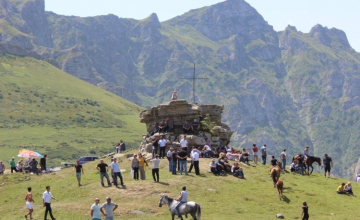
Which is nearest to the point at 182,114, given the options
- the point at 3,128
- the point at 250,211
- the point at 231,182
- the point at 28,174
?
the point at 231,182

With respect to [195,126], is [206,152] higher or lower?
lower

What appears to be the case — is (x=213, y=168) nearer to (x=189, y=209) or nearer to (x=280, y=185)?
(x=280, y=185)

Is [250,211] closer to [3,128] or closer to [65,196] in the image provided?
[65,196]

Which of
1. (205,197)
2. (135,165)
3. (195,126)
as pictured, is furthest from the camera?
(195,126)

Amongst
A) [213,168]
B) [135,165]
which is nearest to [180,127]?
[213,168]

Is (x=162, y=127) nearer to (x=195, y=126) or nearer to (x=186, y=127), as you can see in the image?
(x=186, y=127)

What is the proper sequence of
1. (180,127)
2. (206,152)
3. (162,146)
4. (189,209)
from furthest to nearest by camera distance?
(180,127), (206,152), (162,146), (189,209)

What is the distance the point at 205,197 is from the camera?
1362 inches

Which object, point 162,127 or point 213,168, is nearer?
point 213,168

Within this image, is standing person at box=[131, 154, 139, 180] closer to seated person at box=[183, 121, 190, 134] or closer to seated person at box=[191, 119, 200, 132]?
seated person at box=[183, 121, 190, 134]

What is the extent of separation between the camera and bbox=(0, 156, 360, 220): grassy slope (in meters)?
31.5

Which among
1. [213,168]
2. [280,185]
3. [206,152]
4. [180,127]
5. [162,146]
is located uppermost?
[180,127]

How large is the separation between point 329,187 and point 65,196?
78.4 feet

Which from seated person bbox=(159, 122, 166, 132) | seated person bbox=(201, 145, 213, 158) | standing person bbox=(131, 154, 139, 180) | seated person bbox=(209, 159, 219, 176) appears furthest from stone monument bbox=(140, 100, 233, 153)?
standing person bbox=(131, 154, 139, 180)
